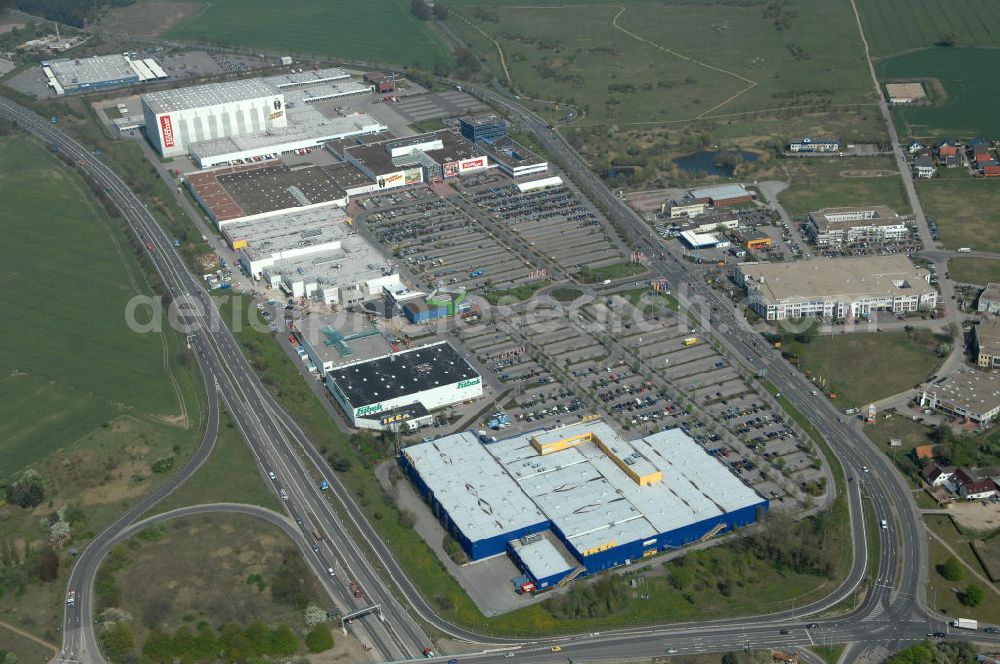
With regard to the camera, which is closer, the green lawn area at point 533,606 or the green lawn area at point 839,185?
the green lawn area at point 533,606

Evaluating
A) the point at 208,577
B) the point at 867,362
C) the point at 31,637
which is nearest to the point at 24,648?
the point at 31,637

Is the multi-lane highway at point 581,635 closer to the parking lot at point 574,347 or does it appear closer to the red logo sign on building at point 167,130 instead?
the parking lot at point 574,347

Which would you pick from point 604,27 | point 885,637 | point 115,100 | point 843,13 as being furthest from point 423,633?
point 843,13

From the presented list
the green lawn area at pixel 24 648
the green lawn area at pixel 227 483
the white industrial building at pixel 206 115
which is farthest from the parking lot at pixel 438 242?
the green lawn area at pixel 24 648

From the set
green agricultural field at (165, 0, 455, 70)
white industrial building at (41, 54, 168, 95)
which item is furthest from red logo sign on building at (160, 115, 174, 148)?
Answer: green agricultural field at (165, 0, 455, 70)

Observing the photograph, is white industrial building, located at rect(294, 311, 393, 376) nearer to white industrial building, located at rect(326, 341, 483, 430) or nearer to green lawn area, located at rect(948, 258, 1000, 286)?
white industrial building, located at rect(326, 341, 483, 430)

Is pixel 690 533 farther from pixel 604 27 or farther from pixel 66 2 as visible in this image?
pixel 66 2

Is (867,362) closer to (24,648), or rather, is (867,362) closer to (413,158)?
(413,158)
